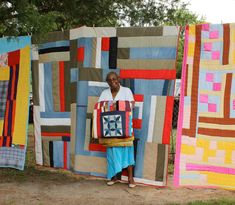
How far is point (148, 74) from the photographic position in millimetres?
5387

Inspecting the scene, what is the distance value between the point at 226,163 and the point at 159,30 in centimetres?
185

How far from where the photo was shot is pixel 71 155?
19.5 feet

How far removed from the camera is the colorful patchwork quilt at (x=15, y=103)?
617 centimetres

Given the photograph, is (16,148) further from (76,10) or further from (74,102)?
(76,10)

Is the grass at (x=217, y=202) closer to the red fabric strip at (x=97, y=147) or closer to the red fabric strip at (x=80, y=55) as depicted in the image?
the red fabric strip at (x=97, y=147)

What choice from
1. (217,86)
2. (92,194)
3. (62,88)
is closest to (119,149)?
(92,194)

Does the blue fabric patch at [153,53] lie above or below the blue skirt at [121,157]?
above

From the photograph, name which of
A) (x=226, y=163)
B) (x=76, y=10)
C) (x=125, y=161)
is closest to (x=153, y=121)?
(x=125, y=161)

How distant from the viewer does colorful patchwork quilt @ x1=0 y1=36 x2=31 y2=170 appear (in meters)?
6.17

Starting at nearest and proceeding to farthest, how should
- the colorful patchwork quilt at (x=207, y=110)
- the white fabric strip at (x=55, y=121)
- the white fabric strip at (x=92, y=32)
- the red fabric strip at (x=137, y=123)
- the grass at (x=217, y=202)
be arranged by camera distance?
the grass at (x=217, y=202) < the colorful patchwork quilt at (x=207, y=110) < the red fabric strip at (x=137, y=123) < the white fabric strip at (x=92, y=32) < the white fabric strip at (x=55, y=121)

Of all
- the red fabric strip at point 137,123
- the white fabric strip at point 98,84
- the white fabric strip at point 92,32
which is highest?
the white fabric strip at point 92,32

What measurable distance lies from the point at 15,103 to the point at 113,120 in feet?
5.85

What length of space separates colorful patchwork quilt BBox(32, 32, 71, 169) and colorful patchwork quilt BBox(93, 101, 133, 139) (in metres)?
0.78

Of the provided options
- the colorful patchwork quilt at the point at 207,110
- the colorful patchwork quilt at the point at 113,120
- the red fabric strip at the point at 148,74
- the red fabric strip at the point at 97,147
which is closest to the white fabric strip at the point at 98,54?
the red fabric strip at the point at 148,74
